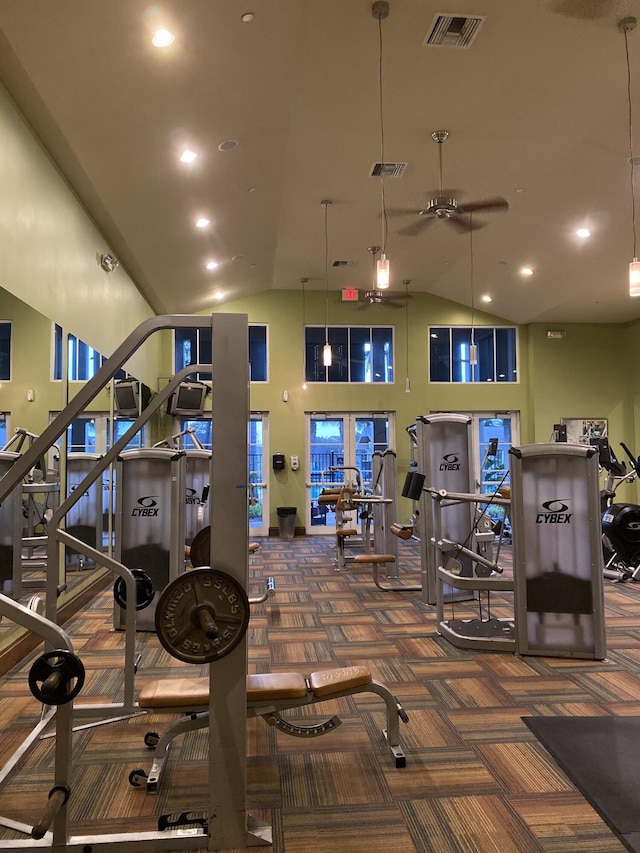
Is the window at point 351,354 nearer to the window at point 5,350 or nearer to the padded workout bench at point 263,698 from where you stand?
the window at point 5,350

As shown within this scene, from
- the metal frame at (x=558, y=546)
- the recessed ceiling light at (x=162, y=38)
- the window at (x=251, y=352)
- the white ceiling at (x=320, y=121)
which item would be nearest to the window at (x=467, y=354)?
the white ceiling at (x=320, y=121)

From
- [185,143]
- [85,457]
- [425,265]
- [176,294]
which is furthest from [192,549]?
[425,265]

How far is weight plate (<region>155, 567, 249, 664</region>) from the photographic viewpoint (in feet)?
6.33

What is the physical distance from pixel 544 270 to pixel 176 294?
5.54 metres

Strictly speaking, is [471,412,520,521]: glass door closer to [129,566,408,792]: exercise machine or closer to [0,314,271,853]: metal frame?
[129,566,408,792]: exercise machine

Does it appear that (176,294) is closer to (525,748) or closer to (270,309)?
(270,309)

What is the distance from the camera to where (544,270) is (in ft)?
28.5

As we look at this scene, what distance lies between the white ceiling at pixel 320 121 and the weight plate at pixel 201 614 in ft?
10.9

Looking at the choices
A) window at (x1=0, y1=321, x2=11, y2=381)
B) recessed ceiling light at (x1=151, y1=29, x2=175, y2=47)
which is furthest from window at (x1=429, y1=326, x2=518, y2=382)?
window at (x1=0, y1=321, x2=11, y2=381)

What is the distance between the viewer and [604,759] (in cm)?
261

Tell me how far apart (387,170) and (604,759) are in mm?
5636

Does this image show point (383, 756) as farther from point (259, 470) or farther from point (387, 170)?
point (259, 470)

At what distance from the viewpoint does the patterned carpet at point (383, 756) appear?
2.15m

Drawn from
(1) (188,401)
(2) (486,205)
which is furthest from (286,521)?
(2) (486,205)
